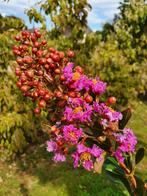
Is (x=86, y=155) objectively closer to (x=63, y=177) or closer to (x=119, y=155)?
(x=119, y=155)

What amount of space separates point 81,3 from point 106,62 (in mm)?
3036

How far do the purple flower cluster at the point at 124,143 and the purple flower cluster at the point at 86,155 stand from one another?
11cm

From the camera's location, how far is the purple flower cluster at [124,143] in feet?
8.25

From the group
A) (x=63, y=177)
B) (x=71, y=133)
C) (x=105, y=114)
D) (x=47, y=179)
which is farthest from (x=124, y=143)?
(x=47, y=179)

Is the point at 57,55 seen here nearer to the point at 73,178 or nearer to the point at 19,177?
the point at 73,178

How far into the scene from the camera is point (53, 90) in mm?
2604

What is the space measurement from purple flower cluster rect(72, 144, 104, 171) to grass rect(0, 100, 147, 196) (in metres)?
6.50

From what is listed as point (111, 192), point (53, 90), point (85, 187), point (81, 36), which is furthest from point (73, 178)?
point (53, 90)

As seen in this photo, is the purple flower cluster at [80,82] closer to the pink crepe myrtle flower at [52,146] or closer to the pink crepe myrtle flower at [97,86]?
the pink crepe myrtle flower at [97,86]

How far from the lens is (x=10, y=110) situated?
Answer: 1284 cm

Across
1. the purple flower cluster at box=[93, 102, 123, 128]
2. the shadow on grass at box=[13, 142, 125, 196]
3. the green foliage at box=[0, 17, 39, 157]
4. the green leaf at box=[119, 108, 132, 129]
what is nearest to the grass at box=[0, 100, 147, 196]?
the shadow on grass at box=[13, 142, 125, 196]

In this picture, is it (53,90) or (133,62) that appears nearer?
(53,90)

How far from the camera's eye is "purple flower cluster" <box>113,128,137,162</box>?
8.25 ft

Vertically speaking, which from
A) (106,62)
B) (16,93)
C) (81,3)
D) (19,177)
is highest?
(81,3)
